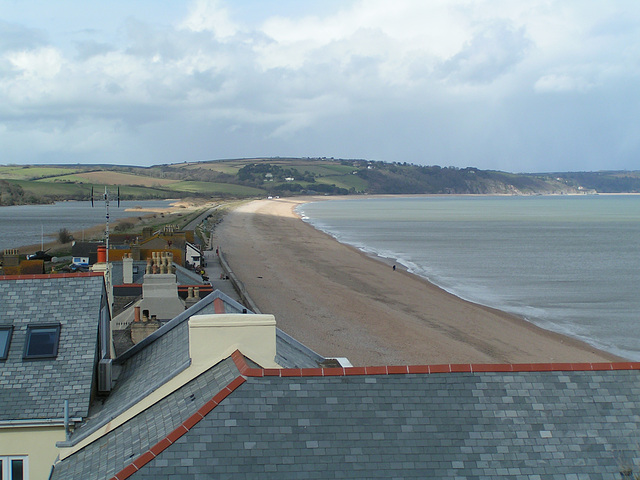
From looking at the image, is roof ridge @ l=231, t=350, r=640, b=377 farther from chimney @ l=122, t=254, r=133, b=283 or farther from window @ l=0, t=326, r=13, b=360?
chimney @ l=122, t=254, r=133, b=283

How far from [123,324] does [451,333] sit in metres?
16.9

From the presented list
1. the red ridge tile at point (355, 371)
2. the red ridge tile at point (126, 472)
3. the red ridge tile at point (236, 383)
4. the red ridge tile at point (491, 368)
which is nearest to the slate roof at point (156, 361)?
the red ridge tile at point (236, 383)

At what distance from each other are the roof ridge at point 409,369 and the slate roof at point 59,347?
2092mm

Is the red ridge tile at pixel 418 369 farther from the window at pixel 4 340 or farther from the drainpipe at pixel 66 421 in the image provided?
the window at pixel 4 340

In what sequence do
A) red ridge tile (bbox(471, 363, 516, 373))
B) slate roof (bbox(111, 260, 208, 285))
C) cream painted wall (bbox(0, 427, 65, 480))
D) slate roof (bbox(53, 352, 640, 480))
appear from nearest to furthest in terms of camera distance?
slate roof (bbox(53, 352, 640, 480)) < red ridge tile (bbox(471, 363, 516, 373)) < cream painted wall (bbox(0, 427, 65, 480)) < slate roof (bbox(111, 260, 208, 285))

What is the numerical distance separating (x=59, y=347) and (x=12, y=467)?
139 centimetres

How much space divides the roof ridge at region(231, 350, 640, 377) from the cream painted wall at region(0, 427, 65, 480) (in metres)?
2.23

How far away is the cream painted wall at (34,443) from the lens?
719 cm

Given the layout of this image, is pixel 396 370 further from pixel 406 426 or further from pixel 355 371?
pixel 406 426

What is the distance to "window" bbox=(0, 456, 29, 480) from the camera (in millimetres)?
7205

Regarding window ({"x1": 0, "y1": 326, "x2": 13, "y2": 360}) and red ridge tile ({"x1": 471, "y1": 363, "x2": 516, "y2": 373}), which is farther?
window ({"x1": 0, "y1": 326, "x2": 13, "y2": 360})

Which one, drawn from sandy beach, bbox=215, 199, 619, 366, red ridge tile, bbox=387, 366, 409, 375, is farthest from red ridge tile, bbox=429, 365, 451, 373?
sandy beach, bbox=215, 199, 619, 366

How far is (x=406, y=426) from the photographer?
6164mm

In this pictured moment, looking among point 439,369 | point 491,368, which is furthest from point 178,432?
point 491,368
